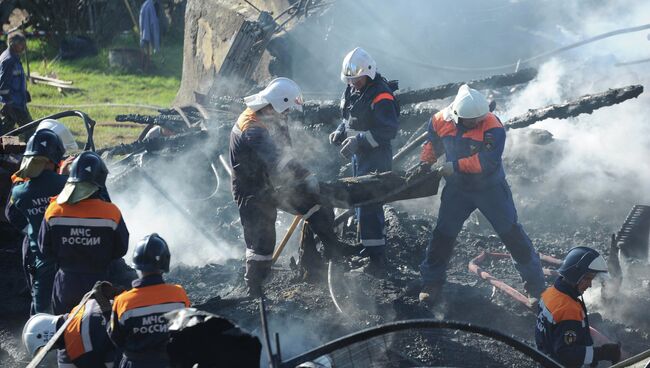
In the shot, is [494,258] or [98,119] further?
[98,119]

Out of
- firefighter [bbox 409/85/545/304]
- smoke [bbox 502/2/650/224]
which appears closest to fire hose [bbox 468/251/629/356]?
firefighter [bbox 409/85/545/304]

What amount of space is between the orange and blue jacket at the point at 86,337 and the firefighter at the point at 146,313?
0.93ft

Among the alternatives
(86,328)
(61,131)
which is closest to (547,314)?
(86,328)

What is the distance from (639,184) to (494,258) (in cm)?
323

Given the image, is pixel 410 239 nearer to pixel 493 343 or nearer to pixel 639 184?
pixel 493 343

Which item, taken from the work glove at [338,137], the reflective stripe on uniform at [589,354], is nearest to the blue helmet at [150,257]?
the reflective stripe on uniform at [589,354]

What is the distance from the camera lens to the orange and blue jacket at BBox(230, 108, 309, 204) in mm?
6715

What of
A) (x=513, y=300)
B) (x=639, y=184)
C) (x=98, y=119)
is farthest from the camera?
(x=98, y=119)

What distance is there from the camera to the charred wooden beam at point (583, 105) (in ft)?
26.9

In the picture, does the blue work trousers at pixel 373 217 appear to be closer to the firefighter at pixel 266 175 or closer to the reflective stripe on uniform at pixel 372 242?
the reflective stripe on uniform at pixel 372 242

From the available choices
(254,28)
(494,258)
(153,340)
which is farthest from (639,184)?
(153,340)

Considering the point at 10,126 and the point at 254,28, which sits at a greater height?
the point at 254,28

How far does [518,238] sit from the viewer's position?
670 centimetres

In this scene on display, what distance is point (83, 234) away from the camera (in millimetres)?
5270
